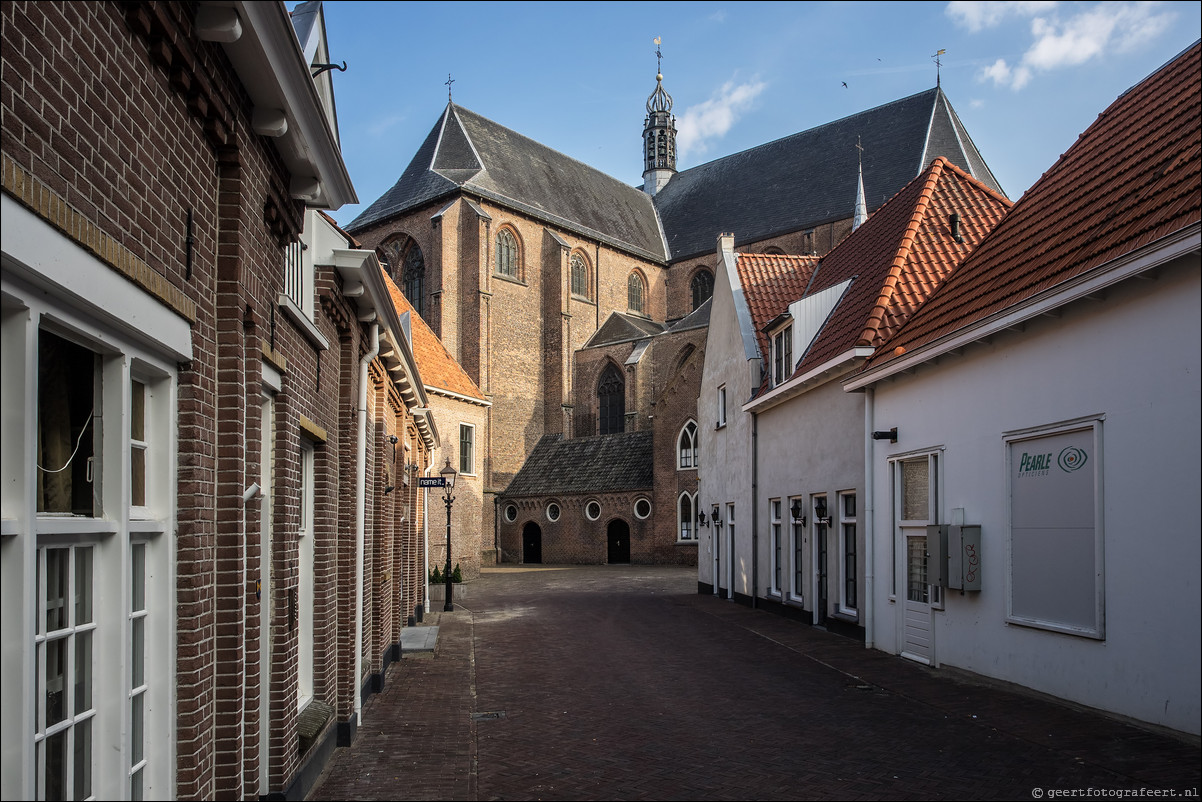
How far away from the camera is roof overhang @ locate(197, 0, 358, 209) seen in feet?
13.8

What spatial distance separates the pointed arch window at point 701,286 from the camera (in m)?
53.3

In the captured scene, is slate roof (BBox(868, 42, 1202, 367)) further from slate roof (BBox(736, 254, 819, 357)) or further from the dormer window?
slate roof (BBox(736, 254, 819, 357))

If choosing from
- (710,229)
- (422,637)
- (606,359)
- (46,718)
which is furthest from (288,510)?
(710,229)

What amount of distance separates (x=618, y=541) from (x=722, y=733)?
1255 inches

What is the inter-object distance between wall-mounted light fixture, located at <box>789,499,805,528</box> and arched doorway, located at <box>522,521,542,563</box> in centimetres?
2619

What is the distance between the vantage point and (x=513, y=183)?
4784cm

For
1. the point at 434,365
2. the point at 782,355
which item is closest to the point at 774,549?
the point at 782,355

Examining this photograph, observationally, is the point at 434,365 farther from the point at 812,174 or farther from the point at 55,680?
the point at 55,680

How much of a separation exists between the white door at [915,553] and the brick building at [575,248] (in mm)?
24914

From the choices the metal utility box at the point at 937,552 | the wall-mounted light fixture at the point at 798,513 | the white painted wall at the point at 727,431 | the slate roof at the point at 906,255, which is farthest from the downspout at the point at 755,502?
the metal utility box at the point at 937,552

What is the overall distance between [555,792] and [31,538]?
4.69 meters

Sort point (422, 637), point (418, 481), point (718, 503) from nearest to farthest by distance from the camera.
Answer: point (422, 637) → point (418, 481) → point (718, 503)

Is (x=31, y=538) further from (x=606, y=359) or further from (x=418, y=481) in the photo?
(x=606, y=359)

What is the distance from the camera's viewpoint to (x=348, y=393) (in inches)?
348
